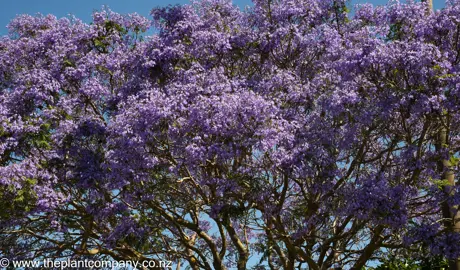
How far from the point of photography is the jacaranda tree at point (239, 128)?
12383 millimetres

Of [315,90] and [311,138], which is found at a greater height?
[315,90]

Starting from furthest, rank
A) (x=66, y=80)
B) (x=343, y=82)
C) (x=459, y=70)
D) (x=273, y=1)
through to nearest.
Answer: (x=273, y=1), (x=66, y=80), (x=343, y=82), (x=459, y=70)

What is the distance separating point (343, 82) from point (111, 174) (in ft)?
18.2

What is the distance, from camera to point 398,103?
12.3 m

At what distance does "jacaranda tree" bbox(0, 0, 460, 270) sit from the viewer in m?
12.4

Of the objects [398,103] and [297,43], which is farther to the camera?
[297,43]

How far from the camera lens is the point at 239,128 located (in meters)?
12.4

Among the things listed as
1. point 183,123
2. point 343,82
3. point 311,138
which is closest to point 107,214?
point 183,123

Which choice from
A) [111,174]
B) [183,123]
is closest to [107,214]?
[111,174]

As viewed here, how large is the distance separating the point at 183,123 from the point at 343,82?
3.74 meters

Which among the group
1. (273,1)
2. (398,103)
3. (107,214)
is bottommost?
(107,214)

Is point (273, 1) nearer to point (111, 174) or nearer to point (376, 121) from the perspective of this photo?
point (376, 121)

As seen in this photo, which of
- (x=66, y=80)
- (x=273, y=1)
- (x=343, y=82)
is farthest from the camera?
(x=273, y=1)

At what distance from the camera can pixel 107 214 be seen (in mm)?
13703
